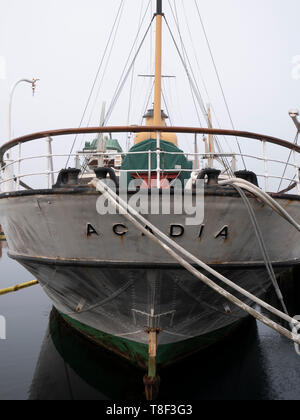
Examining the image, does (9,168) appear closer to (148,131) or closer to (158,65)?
(148,131)

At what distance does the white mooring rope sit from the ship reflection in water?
2.53 m

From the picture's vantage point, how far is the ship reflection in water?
5508 millimetres

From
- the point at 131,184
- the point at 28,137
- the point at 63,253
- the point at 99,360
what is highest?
the point at 28,137

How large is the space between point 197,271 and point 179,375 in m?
2.94

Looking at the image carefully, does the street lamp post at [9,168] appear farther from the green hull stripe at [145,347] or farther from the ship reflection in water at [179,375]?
the ship reflection in water at [179,375]

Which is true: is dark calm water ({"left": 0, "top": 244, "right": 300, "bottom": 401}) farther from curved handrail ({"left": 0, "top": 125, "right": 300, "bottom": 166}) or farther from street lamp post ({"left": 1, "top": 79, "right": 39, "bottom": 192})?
curved handrail ({"left": 0, "top": 125, "right": 300, "bottom": 166})

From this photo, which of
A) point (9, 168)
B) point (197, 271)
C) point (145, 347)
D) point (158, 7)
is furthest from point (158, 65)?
point (145, 347)

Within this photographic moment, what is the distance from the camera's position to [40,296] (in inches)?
551

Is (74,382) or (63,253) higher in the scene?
(63,253)

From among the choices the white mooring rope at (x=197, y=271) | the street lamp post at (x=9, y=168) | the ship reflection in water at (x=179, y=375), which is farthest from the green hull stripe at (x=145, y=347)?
the street lamp post at (x=9, y=168)

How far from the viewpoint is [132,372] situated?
5766 mm
